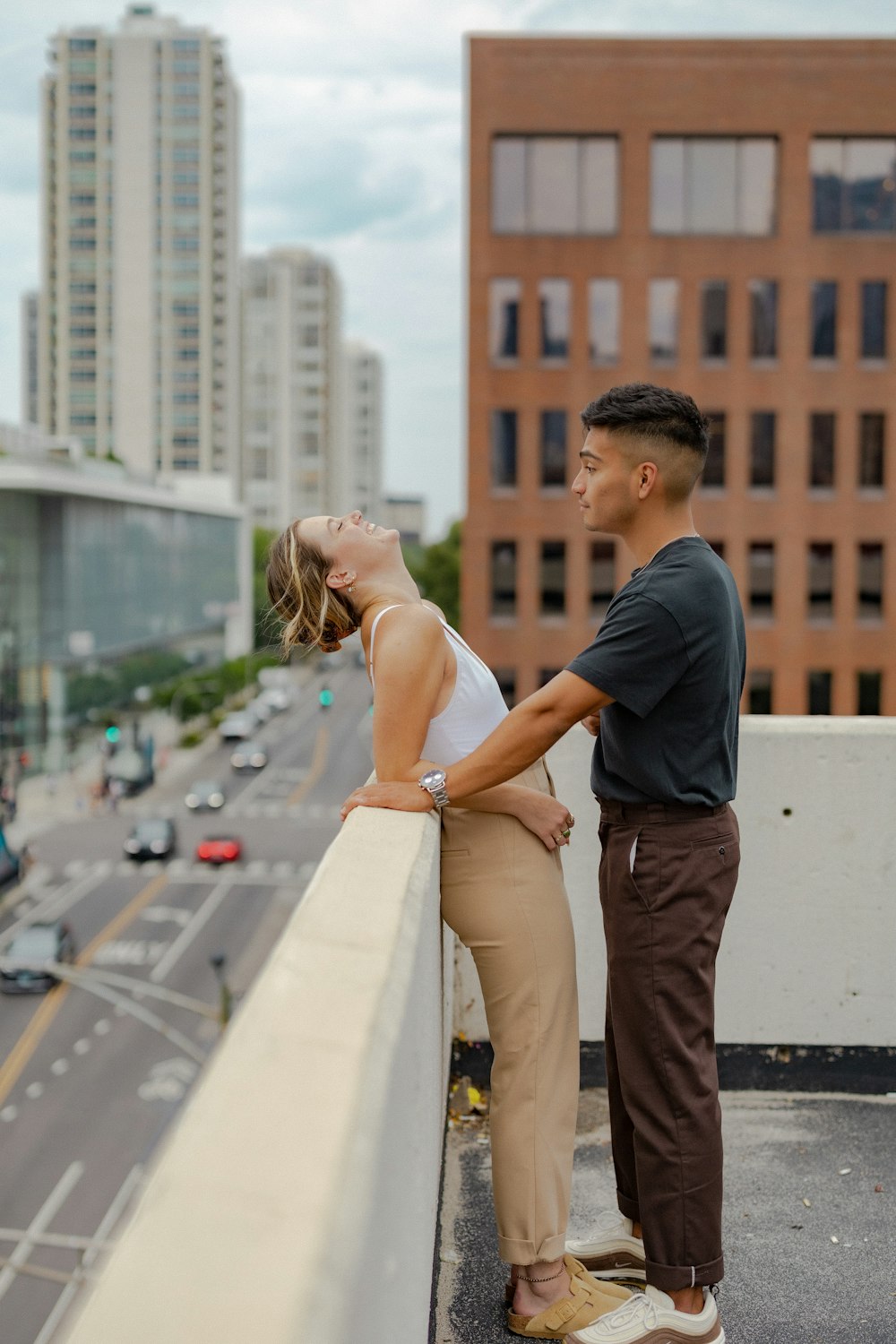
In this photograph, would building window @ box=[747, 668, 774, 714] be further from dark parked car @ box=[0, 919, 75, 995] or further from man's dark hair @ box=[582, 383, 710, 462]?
man's dark hair @ box=[582, 383, 710, 462]

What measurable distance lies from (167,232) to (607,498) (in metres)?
136

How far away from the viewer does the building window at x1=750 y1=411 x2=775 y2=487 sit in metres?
41.1

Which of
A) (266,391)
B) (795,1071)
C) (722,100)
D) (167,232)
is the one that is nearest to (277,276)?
(266,391)

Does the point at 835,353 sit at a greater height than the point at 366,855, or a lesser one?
greater

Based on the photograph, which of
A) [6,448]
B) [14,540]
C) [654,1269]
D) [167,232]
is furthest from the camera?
[167,232]

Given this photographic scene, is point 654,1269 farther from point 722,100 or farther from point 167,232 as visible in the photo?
point 167,232

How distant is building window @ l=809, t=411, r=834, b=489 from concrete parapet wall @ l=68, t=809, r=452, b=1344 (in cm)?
4141

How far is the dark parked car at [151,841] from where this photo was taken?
48.2 m

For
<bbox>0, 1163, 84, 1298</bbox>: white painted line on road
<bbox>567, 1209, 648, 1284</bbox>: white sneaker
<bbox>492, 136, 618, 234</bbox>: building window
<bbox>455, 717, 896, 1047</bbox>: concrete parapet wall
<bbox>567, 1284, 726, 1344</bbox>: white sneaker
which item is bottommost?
<bbox>0, 1163, 84, 1298</bbox>: white painted line on road

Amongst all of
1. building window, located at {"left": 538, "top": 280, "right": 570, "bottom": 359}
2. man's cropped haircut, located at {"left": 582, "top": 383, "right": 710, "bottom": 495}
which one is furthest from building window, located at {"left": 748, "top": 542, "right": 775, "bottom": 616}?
man's cropped haircut, located at {"left": 582, "top": 383, "right": 710, "bottom": 495}

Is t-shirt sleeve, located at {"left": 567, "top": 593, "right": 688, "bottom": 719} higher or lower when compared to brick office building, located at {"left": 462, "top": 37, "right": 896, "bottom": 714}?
lower

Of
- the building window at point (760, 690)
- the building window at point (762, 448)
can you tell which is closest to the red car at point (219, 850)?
the building window at point (760, 690)

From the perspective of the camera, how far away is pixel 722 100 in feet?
128

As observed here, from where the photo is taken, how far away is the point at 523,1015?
9.07 ft
